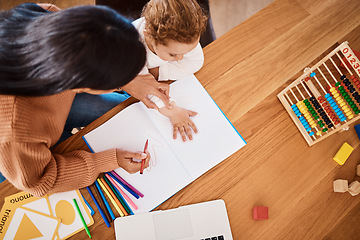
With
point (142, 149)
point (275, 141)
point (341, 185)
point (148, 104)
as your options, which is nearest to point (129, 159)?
point (142, 149)

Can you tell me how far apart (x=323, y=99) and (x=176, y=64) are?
19.3 inches

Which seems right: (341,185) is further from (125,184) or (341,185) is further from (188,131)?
(125,184)

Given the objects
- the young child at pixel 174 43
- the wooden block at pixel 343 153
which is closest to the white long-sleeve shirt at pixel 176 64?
the young child at pixel 174 43

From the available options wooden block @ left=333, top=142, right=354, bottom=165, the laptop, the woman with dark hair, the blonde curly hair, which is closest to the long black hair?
the woman with dark hair

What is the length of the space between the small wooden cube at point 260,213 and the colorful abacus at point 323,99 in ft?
0.86

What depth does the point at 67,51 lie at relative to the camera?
0.47 meters

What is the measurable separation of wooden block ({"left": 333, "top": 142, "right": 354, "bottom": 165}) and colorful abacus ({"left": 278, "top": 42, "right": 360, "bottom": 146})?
61 millimetres

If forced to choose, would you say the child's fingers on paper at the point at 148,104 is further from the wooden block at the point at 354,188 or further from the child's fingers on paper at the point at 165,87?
the wooden block at the point at 354,188

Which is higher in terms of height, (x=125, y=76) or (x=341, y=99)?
(x=125, y=76)

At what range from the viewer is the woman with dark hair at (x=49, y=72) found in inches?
18.8

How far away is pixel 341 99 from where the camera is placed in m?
0.80

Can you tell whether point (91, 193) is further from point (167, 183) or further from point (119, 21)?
point (119, 21)

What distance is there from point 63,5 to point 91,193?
4.55 ft

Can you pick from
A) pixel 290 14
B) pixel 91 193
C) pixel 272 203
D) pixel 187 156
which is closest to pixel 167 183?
pixel 187 156
